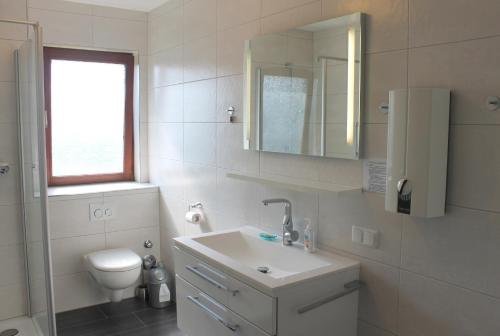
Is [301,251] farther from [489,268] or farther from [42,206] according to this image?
[42,206]

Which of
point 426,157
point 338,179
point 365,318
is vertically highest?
point 426,157

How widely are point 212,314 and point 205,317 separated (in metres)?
0.11

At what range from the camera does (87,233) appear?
371 cm

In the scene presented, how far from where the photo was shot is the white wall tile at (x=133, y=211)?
3828 mm

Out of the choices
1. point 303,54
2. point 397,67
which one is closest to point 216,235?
point 303,54

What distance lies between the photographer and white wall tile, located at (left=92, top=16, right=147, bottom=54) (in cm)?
389

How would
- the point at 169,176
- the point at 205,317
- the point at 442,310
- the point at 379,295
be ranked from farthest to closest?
the point at 169,176
the point at 205,317
the point at 379,295
the point at 442,310

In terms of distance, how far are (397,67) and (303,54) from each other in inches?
22.8

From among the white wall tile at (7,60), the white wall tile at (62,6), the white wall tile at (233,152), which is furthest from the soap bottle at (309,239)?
the white wall tile at (62,6)

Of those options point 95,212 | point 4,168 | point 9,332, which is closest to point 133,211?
point 95,212

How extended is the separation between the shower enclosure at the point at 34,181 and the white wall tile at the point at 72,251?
0.21 m

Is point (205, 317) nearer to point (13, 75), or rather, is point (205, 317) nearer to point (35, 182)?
point (35, 182)

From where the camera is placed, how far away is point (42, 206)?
2.62 metres

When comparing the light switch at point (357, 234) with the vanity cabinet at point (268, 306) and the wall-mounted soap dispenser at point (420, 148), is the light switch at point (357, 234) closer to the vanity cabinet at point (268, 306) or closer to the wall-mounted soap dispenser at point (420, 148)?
the vanity cabinet at point (268, 306)
